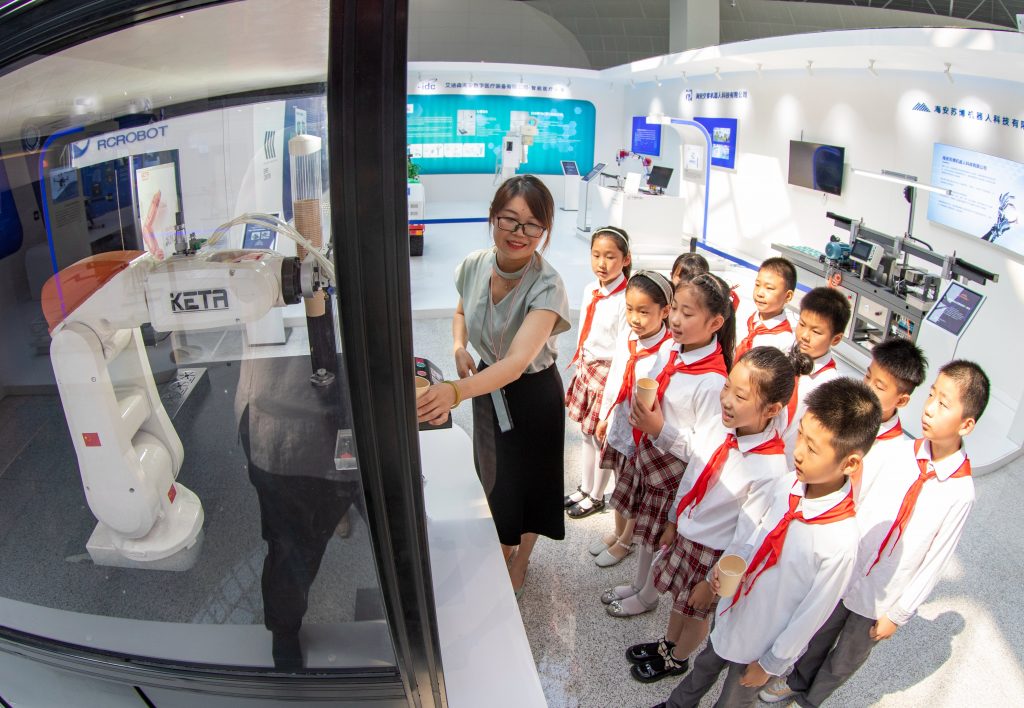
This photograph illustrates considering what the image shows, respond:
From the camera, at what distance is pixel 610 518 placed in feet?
10.7

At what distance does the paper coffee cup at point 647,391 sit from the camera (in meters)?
2.09

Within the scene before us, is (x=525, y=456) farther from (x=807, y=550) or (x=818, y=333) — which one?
(x=818, y=333)

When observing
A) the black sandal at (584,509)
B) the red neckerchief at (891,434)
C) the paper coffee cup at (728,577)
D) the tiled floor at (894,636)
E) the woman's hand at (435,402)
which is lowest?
the tiled floor at (894,636)

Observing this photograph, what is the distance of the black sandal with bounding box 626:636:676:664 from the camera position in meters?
2.35

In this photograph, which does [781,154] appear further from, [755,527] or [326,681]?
[326,681]

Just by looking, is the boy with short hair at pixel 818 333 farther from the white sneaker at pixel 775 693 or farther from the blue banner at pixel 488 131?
the blue banner at pixel 488 131

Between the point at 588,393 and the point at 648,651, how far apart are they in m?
1.19

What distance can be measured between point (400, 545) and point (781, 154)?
9.00 metres

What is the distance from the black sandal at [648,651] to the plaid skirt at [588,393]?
3.24 feet

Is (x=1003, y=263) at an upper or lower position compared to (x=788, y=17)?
lower

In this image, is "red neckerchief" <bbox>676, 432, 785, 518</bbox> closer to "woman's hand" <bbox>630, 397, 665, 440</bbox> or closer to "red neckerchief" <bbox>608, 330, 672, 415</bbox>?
"woman's hand" <bbox>630, 397, 665, 440</bbox>

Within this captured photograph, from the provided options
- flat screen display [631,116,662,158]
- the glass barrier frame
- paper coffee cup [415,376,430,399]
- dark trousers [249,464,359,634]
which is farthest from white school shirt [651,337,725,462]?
flat screen display [631,116,662,158]

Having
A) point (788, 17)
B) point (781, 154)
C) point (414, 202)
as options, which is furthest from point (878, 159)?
point (788, 17)

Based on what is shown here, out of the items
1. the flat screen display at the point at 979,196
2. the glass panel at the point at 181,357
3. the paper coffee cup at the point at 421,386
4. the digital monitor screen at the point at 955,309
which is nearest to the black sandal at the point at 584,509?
the paper coffee cup at the point at 421,386
